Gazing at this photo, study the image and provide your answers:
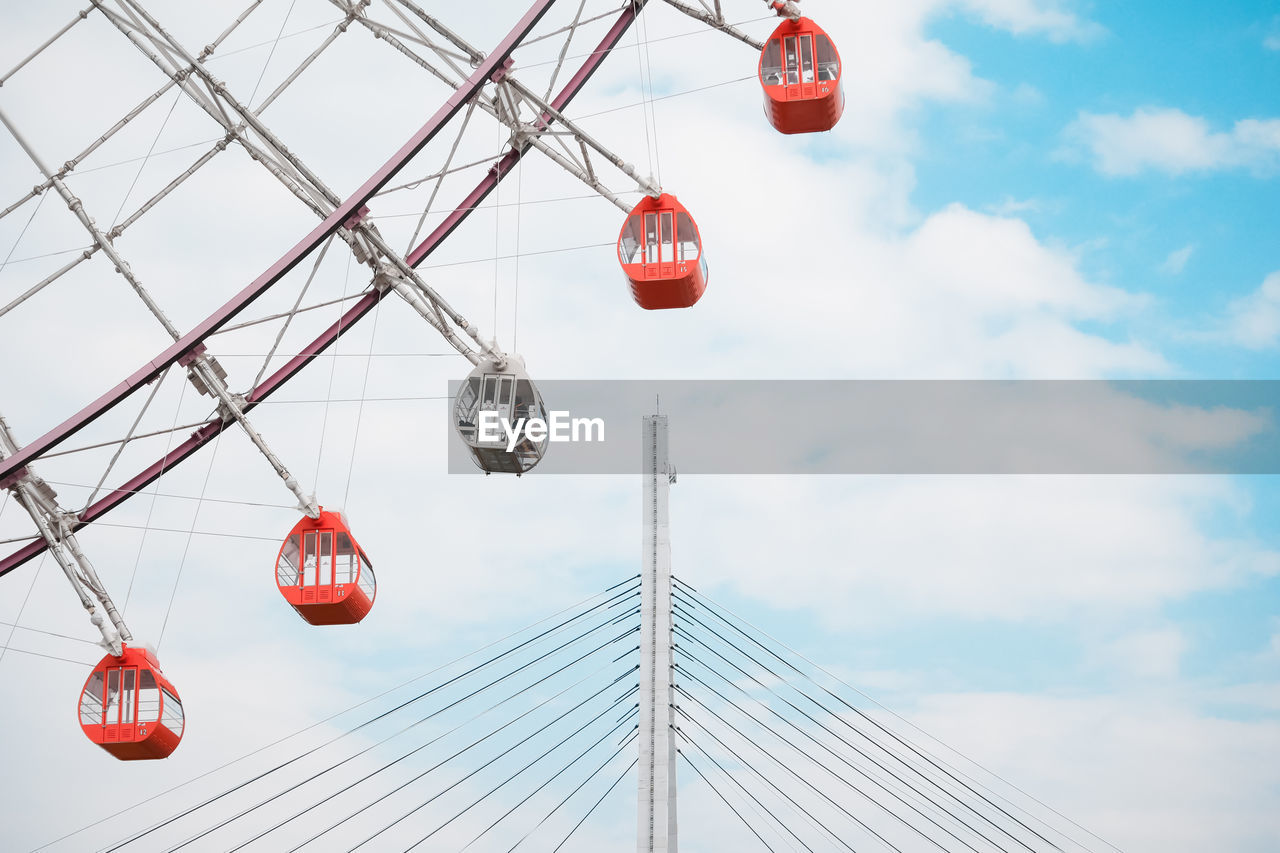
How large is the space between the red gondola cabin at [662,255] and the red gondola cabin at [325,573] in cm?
665

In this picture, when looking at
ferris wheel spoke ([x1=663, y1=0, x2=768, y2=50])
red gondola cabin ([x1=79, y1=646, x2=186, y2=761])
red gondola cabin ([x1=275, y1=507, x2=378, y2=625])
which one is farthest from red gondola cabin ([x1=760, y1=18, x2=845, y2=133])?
red gondola cabin ([x1=79, y1=646, x2=186, y2=761])

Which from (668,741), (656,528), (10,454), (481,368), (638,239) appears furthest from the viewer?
(656,528)

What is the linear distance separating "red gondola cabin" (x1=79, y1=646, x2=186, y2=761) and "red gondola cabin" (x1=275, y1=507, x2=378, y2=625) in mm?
3415

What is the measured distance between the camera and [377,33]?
22578 millimetres

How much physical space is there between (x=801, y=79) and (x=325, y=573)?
35.1ft

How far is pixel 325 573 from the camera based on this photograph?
74.0ft

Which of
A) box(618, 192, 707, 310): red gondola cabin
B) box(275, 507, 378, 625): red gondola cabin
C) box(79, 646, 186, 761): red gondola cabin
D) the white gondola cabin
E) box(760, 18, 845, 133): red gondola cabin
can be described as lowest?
box(79, 646, 186, 761): red gondola cabin

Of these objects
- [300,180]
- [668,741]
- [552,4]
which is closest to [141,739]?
[300,180]

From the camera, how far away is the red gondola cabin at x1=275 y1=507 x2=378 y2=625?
22422mm

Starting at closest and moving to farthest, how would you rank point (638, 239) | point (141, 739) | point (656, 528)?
point (638, 239), point (141, 739), point (656, 528)

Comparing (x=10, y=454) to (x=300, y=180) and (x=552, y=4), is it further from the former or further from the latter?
(x=552, y=4)

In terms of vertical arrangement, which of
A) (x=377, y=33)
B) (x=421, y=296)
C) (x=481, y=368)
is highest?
(x=377, y=33)

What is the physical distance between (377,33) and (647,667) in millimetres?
15799

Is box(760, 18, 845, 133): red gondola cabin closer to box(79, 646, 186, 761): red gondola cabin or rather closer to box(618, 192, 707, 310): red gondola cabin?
box(618, 192, 707, 310): red gondola cabin
